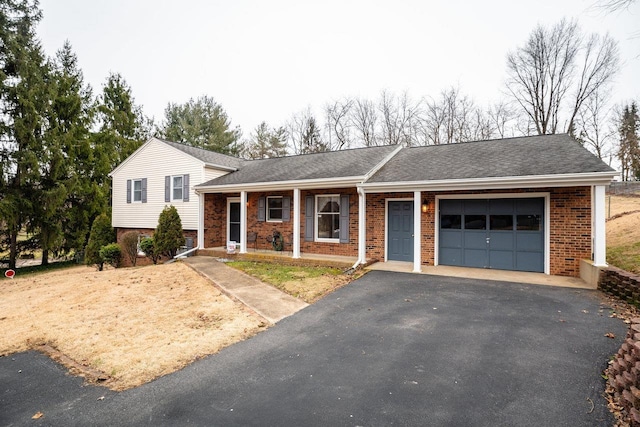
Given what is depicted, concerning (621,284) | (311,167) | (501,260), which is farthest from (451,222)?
(311,167)

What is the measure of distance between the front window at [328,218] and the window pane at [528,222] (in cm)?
559

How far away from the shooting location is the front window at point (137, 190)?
15836 millimetres

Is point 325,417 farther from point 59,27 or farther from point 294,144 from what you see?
point 294,144

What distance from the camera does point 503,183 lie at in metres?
7.86

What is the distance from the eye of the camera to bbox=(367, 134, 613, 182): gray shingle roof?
25.7ft

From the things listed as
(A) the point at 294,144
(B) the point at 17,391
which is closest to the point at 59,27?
(A) the point at 294,144

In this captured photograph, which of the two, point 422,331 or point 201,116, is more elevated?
point 201,116

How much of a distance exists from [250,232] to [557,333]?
1060 cm

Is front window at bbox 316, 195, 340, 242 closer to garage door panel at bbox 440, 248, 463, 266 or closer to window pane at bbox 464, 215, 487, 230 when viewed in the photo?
garage door panel at bbox 440, 248, 463, 266

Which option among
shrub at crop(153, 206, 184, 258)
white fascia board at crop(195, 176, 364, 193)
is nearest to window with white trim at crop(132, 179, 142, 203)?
shrub at crop(153, 206, 184, 258)

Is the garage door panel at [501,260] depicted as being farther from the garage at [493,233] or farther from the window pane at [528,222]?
the window pane at [528,222]

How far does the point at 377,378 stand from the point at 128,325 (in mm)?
4463

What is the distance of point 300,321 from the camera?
551cm

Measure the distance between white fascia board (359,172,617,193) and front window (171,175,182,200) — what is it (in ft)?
30.1
